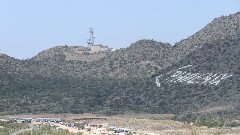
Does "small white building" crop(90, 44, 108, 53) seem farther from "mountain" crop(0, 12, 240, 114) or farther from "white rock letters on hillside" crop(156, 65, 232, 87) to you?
"white rock letters on hillside" crop(156, 65, 232, 87)

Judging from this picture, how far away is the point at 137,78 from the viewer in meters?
124

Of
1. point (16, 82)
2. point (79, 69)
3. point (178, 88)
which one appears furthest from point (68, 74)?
point (178, 88)

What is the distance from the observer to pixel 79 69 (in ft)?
453

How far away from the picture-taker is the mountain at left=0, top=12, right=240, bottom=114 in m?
94.6

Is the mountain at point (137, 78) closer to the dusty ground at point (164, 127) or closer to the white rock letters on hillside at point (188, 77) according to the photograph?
the white rock letters on hillside at point (188, 77)

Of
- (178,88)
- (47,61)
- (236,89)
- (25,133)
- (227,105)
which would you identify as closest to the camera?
(25,133)

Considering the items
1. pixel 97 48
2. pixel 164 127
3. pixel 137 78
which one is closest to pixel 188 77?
pixel 137 78

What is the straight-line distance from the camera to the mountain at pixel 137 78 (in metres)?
94.6

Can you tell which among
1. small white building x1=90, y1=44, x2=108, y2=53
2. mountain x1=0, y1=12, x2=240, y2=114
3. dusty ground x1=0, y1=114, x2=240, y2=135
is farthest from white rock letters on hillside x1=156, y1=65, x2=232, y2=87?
small white building x1=90, y1=44, x2=108, y2=53

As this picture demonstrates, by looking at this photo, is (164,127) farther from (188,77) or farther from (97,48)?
(97,48)

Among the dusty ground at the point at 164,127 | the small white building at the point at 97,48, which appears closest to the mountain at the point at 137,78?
the small white building at the point at 97,48

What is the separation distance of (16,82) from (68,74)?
2099 cm

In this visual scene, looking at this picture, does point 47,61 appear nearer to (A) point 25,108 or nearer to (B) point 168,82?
(B) point 168,82

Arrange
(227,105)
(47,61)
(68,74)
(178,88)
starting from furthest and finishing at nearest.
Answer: (47,61) < (68,74) < (178,88) < (227,105)
